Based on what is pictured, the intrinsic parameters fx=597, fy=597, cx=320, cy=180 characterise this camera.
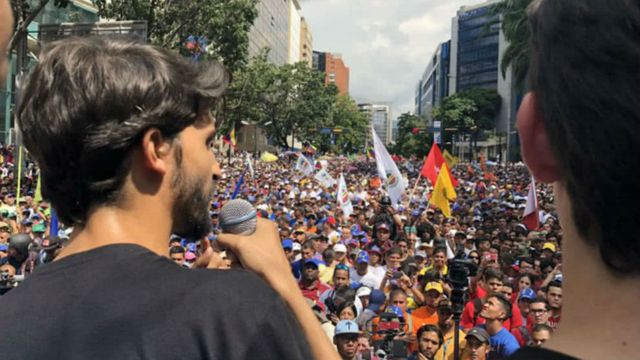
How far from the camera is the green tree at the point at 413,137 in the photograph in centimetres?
9788

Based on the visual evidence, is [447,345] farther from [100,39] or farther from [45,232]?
[45,232]

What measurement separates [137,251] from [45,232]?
10.2m

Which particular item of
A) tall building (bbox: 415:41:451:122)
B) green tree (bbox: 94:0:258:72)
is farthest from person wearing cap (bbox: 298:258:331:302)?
tall building (bbox: 415:41:451:122)

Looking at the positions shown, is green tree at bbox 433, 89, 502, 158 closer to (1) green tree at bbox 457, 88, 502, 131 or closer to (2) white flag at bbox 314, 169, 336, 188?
(1) green tree at bbox 457, 88, 502, 131

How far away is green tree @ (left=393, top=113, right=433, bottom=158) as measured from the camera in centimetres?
9788

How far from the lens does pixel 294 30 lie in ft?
432

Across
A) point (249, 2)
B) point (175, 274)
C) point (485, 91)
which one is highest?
point (485, 91)

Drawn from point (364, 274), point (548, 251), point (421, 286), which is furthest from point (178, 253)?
point (548, 251)

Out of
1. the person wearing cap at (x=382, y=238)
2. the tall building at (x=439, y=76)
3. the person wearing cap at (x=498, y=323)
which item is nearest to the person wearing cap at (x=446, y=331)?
the person wearing cap at (x=498, y=323)

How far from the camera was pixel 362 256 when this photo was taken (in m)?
8.10

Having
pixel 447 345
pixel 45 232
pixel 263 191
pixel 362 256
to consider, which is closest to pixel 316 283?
pixel 362 256

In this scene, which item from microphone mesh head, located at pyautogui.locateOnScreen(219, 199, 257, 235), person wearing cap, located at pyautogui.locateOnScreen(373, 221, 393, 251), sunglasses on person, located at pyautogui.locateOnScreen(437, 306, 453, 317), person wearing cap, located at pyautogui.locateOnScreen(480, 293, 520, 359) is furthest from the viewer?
person wearing cap, located at pyautogui.locateOnScreen(373, 221, 393, 251)

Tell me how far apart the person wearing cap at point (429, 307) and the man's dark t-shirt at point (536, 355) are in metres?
5.41

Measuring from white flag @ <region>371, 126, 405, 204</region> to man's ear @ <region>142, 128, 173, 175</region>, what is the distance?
1169 cm
